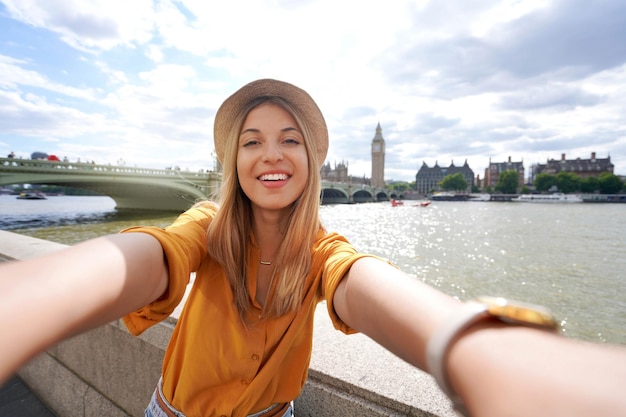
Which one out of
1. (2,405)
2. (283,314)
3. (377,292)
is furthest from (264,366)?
(2,405)

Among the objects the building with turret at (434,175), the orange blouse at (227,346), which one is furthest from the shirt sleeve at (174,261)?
the building with turret at (434,175)

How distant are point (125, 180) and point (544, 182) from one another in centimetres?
7887

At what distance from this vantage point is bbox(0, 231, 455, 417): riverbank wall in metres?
1.18

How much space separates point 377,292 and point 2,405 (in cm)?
287

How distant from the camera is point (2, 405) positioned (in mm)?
2252

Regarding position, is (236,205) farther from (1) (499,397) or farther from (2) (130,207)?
(2) (130,207)

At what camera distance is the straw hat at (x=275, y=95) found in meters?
1.30

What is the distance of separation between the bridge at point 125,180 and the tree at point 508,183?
6629cm

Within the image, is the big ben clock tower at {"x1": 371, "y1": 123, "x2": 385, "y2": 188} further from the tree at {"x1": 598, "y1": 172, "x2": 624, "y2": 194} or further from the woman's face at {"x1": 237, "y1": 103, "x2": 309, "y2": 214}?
the woman's face at {"x1": 237, "y1": 103, "x2": 309, "y2": 214}

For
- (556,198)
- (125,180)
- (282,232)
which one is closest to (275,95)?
(282,232)

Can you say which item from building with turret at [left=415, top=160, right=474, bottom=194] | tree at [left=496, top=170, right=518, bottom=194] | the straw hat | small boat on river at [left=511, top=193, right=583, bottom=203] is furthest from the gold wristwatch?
building with turret at [left=415, top=160, right=474, bottom=194]

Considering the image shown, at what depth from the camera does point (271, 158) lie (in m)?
1.21

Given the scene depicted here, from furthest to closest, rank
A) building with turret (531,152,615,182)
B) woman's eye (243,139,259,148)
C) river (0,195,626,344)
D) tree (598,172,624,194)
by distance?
building with turret (531,152,615,182) < tree (598,172,624,194) < river (0,195,626,344) < woman's eye (243,139,259,148)

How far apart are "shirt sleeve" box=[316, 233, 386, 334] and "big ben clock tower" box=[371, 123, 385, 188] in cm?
8897
